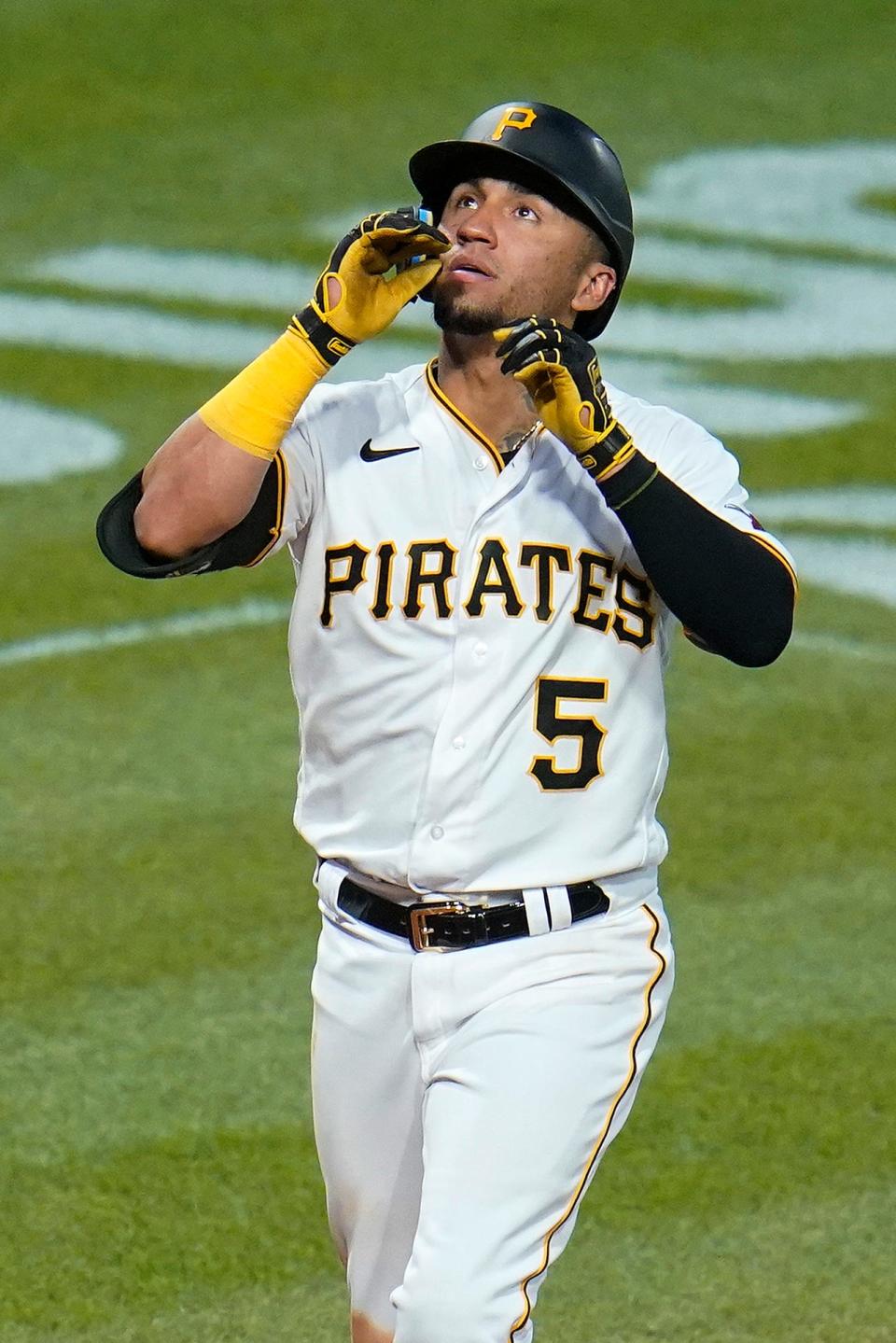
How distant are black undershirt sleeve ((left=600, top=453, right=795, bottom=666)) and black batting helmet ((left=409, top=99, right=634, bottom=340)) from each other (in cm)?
55

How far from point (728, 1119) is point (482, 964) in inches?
82.2

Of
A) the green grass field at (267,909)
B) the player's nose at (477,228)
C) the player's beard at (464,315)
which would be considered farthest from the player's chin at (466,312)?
the green grass field at (267,909)

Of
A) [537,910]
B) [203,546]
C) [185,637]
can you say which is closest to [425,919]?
[537,910]

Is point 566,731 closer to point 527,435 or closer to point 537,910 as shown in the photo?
point 537,910

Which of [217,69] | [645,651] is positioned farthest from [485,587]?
[217,69]

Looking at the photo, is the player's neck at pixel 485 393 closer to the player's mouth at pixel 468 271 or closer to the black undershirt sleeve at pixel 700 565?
the player's mouth at pixel 468 271

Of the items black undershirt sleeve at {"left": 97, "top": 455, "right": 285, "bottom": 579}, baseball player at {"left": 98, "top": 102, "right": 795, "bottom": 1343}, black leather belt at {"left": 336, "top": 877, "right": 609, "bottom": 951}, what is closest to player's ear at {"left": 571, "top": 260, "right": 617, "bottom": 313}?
baseball player at {"left": 98, "top": 102, "right": 795, "bottom": 1343}

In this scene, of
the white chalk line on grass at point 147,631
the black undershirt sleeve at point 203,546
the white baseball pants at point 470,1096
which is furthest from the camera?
the white chalk line on grass at point 147,631

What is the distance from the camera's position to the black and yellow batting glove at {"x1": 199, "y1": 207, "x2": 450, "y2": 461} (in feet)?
12.2

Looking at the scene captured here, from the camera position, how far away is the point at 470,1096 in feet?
12.1

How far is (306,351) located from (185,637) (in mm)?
5367

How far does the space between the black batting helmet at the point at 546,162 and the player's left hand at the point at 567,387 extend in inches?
13.9

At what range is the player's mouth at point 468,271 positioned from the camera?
3928 mm

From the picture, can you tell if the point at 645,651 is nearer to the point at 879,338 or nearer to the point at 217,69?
the point at 879,338
